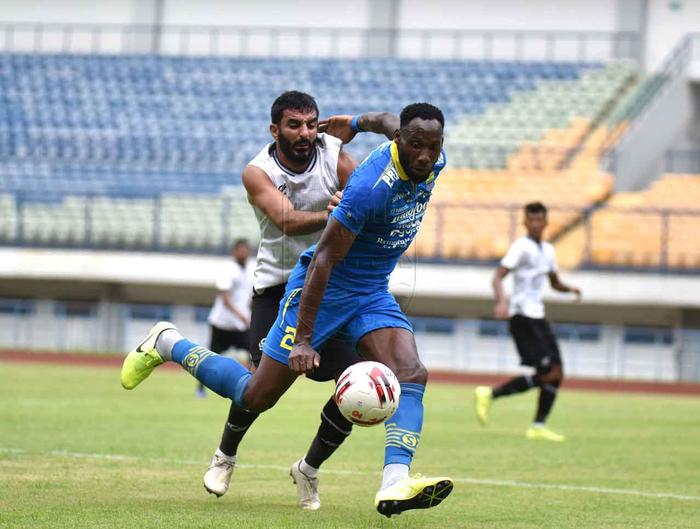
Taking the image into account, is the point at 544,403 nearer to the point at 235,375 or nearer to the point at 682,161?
the point at 235,375

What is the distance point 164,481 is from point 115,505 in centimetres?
120

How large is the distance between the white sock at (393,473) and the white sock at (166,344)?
6.11 ft

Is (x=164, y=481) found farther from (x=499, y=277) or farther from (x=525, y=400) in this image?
(x=525, y=400)

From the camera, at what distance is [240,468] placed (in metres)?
8.26

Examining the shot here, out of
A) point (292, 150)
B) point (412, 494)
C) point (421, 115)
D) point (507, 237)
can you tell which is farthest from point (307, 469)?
point (507, 237)

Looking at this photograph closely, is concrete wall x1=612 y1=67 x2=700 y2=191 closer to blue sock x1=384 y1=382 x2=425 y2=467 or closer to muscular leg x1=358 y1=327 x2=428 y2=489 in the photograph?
muscular leg x1=358 y1=327 x2=428 y2=489

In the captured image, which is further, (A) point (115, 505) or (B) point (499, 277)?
(B) point (499, 277)

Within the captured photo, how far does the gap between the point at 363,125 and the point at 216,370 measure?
6.07 feet

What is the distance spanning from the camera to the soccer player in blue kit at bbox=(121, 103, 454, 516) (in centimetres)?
546

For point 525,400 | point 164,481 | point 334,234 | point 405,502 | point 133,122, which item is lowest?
point 525,400

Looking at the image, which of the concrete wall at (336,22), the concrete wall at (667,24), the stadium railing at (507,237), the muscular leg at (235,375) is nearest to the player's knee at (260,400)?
the muscular leg at (235,375)

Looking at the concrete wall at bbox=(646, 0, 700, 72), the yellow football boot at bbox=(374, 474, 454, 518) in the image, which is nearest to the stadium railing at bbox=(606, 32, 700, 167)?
the concrete wall at bbox=(646, 0, 700, 72)

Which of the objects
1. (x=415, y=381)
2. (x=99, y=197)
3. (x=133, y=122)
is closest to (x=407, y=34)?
(x=133, y=122)

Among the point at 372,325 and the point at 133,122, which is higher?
the point at 133,122
